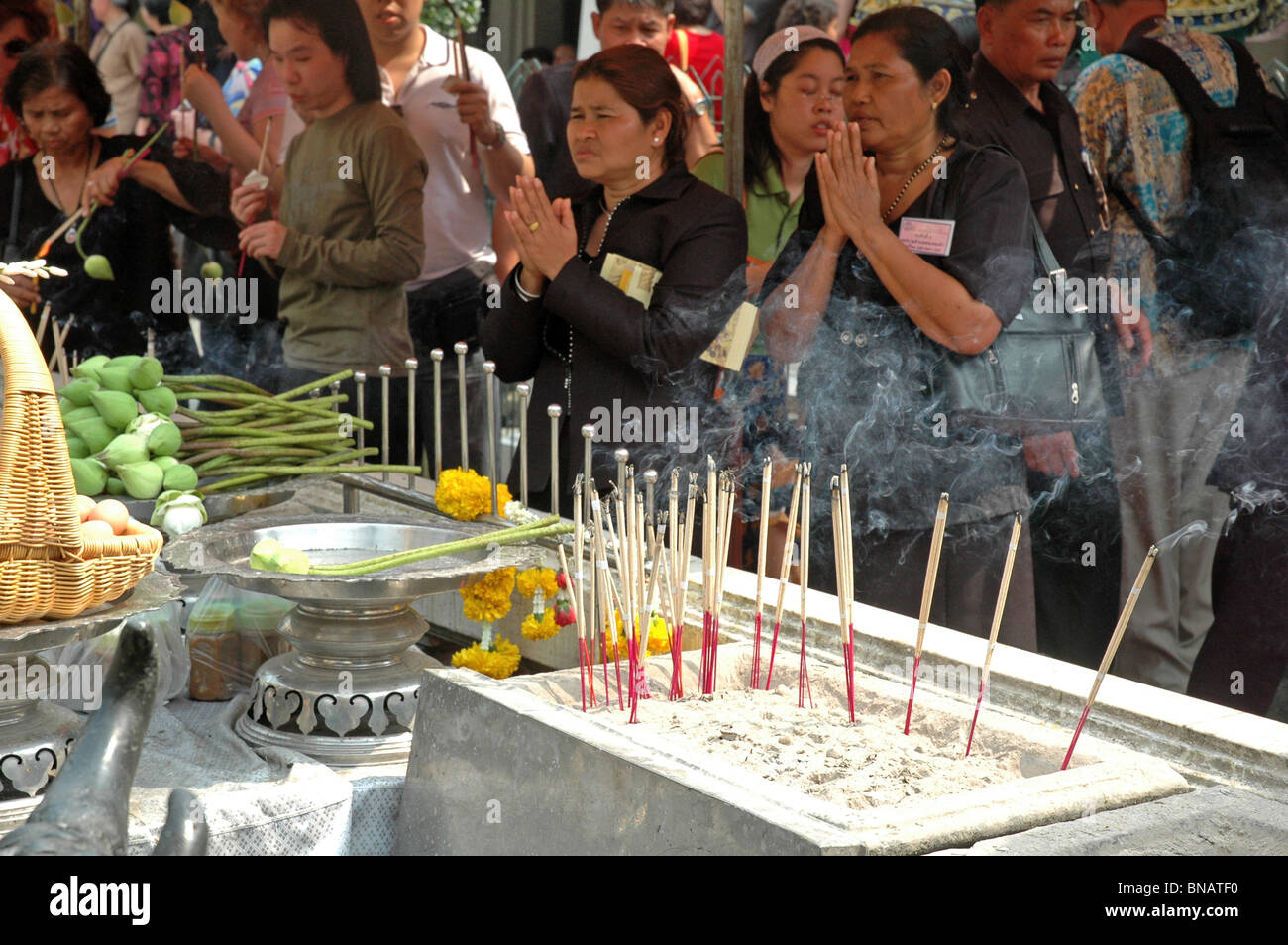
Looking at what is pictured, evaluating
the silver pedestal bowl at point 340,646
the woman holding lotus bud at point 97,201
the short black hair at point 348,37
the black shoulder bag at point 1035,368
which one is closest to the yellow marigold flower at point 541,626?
the silver pedestal bowl at point 340,646

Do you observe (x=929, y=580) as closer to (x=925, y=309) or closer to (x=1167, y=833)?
(x=1167, y=833)

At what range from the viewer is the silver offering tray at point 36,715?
2.06 meters

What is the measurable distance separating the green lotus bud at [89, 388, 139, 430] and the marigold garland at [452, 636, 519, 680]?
873mm

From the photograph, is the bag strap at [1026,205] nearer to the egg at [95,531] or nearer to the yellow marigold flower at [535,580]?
the yellow marigold flower at [535,580]

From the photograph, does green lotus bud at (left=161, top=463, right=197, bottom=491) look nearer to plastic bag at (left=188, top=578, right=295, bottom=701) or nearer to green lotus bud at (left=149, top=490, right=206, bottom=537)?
green lotus bud at (left=149, top=490, right=206, bottom=537)

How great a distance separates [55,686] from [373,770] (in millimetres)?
539

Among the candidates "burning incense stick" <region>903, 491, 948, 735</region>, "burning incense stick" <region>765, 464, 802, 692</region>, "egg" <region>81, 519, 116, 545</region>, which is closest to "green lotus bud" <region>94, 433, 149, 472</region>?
"egg" <region>81, 519, 116, 545</region>

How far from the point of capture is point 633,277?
127 inches

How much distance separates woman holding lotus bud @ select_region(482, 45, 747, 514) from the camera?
3.15 meters

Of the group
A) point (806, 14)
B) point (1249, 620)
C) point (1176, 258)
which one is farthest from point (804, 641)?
point (806, 14)

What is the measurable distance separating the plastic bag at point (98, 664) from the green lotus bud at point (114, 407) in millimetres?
447

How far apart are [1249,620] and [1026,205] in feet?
3.22

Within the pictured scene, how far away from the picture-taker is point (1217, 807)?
5.97ft
